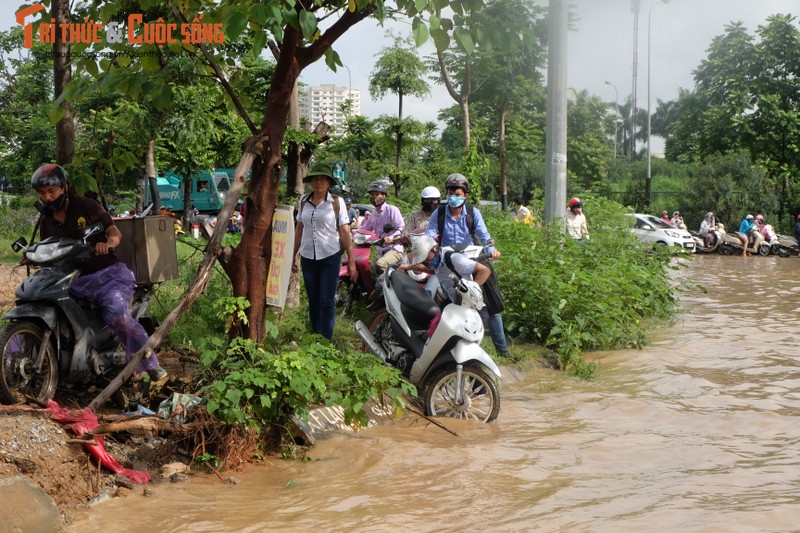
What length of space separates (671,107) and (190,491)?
277 ft

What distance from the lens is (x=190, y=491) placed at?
4.46 m

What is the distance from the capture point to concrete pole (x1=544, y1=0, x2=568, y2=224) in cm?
1084

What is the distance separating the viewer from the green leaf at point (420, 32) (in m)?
4.60

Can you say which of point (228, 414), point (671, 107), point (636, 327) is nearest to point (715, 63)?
point (636, 327)

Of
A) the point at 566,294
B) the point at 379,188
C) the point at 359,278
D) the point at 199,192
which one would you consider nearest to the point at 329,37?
the point at 379,188

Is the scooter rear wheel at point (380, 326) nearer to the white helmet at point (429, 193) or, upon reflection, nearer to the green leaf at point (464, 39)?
the white helmet at point (429, 193)

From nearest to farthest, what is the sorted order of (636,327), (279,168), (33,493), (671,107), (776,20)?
(33,493)
(279,168)
(636,327)
(776,20)
(671,107)

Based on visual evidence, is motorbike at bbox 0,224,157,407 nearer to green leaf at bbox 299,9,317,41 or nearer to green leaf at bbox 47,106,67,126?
green leaf at bbox 47,106,67,126

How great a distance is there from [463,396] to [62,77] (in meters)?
3.89

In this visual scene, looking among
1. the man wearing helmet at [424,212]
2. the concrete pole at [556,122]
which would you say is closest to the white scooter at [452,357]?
the man wearing helmet at [424,212]

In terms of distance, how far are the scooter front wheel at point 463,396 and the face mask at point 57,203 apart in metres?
2.75

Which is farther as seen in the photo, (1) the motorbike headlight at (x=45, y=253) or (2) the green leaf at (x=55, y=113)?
(2) the green leaf at (x=55, y=113)

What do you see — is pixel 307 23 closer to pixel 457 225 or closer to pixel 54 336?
pixel 54 336

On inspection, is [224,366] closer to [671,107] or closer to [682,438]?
[682,438]
